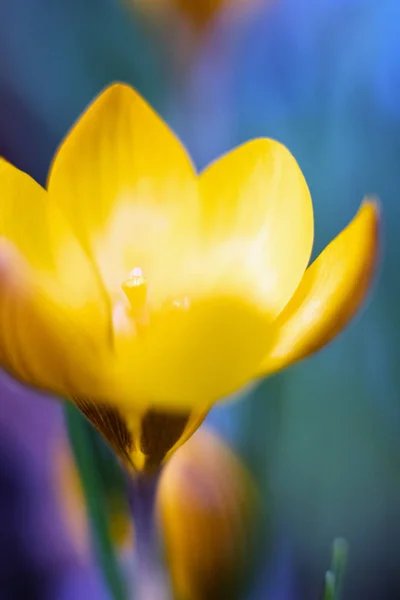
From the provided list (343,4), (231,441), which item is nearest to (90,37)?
(343,4)

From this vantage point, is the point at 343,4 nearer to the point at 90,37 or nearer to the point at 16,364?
the point at 90,37

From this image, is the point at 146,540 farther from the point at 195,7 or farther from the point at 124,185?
the point at 195,7

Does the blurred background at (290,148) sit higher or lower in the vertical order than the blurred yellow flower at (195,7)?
lower

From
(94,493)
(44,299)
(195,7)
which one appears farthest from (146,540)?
(195,7)

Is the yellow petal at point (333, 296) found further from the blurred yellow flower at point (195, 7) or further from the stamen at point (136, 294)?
the blurred yellow flower at point (195, 7)

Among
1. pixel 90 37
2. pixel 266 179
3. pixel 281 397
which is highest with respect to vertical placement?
pixel 90 37

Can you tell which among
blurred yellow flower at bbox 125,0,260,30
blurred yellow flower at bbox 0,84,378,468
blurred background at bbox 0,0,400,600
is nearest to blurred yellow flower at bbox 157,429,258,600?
blurred background at bbox 0,0,400,600

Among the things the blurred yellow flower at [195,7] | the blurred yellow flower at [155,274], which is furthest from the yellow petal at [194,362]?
the blurred yellow flower at [195,7]

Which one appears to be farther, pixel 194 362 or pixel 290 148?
pixel 290 148
